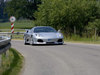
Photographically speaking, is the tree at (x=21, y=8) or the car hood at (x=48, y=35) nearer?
the car hood at (x=48, y=35)

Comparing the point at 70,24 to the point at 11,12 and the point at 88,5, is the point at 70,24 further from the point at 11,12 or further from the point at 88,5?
the point at 11,12

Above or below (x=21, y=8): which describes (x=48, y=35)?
below

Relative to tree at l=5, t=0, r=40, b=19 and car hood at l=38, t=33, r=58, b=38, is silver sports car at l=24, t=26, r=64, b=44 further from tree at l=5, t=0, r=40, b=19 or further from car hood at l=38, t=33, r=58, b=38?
tree at l=5, t=0, r=40, b=19

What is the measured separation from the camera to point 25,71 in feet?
29.5

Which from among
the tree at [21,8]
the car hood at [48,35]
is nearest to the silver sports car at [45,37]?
the car hood at [48,35]

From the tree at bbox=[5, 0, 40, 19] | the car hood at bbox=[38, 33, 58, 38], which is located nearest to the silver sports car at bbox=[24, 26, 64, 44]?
the car hood at bbox=[38, 33, 58, 38]

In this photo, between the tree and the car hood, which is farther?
the tree

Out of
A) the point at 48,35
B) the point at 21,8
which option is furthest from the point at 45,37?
the point at 21,8

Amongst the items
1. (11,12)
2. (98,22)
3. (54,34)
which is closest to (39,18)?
(98,22)

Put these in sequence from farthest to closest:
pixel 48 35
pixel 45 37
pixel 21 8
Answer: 1. pixel 21 8
2. pixel 48 35
3. pixel 45 37

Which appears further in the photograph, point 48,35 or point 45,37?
point 48,35

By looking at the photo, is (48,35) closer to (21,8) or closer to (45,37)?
(45,37)

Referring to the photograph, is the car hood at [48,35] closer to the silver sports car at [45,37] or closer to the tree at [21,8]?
the silver sports car at [45,37]

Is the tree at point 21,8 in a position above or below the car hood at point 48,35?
above
